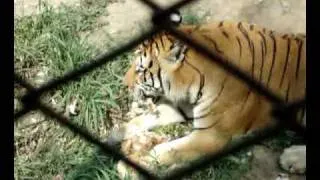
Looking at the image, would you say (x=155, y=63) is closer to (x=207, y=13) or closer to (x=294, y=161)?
(x=207, y=13)

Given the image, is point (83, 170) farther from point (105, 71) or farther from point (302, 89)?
point (302, 89)

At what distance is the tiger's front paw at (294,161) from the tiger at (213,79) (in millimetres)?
182

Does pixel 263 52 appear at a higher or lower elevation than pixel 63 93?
higher

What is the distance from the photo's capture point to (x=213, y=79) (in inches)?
120

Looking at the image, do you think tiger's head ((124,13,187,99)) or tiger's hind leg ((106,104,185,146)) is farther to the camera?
tiger's head ((124,13,187,99))

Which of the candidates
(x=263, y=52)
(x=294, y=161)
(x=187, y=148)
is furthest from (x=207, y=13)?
(x=294, y=161)

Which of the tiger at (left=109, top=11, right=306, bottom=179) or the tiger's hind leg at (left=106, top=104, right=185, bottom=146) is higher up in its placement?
the tiger at (left=109, top=11, right=306, bottom=179)

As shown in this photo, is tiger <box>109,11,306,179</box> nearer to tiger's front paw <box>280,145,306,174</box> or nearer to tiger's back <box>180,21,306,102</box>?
tiger's back <box>180,21,306,102</box>

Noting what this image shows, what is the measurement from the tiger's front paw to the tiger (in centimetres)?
18

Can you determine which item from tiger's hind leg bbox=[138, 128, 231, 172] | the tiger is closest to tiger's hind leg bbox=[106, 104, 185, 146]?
the tiger

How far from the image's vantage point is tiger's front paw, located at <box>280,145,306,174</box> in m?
2.81

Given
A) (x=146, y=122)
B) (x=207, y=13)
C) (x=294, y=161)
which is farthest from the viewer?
(x=207, y=13)

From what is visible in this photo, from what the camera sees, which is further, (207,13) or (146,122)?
(207,13)

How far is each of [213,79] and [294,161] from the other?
0.43 metres
